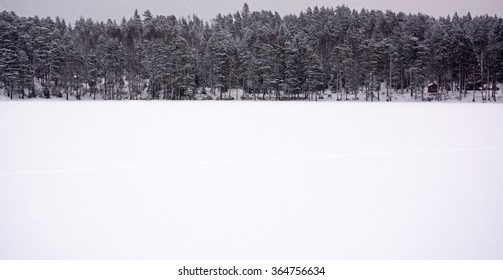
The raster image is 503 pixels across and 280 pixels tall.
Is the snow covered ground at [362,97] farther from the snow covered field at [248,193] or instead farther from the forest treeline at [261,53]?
the snow covered field at [248,193]

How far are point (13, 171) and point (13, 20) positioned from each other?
15.1 metres

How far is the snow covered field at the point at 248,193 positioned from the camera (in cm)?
438

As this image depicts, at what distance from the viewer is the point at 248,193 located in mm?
6359

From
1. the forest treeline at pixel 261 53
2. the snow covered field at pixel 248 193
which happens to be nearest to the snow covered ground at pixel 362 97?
the forest treeline at pixel 261 53

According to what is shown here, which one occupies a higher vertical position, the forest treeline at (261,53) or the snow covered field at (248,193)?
the forest treeline at (261,53)

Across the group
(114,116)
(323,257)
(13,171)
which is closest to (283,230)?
(323,257)

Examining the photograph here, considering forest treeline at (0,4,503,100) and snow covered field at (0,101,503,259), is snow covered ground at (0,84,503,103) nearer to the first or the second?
forest treeline at (0,4,503,100)

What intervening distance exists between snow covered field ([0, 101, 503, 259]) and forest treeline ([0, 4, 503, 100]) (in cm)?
883

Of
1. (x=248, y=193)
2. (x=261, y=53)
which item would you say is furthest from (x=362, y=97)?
(x=248, y=193)

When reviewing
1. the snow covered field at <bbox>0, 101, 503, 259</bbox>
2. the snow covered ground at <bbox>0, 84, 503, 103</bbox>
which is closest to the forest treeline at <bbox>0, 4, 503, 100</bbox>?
Result: the snow covered ground at <bbox>0, 84, 503, 103</bbox>

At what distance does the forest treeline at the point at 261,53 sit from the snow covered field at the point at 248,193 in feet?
29.0

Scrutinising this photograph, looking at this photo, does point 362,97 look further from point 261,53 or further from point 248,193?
point 248,193

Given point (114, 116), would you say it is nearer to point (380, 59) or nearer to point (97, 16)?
point (97, 16)

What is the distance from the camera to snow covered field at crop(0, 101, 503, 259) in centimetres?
438
